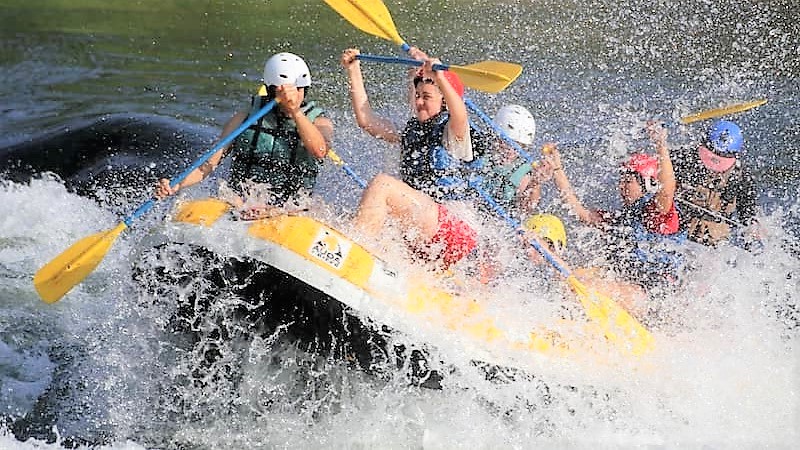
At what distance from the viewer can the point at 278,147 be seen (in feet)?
16.6

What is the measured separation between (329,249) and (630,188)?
1.84m

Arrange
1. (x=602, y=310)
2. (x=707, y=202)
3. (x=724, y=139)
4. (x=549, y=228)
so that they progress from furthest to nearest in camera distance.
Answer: (x=707, y=202) < (x=724, y=139) < (x=549, y=228) < (x=602, y=310)

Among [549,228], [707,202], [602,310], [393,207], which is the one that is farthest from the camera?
[707,202]

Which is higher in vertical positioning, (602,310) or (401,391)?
(602,310)

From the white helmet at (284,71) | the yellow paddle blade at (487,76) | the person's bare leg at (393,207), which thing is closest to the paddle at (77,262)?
the white helmet at (284,71)

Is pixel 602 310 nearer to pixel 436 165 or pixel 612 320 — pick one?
pixel 612 320

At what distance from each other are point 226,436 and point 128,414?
20.6 inches

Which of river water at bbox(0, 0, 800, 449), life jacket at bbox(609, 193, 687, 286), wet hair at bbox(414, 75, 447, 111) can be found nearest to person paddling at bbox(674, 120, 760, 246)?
river water at bbox(0, 0, 800, 449)

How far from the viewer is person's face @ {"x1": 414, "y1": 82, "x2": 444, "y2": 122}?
4973 millimetres

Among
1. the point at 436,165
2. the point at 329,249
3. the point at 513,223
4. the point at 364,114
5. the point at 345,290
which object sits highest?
the point at 364,114

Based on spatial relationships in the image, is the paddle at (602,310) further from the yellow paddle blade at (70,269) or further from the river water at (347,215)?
the yellow paddle blade at (70,269)

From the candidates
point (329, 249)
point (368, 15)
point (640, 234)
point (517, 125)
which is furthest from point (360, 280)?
point (640, 234)

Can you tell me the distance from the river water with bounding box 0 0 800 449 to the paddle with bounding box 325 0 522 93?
0.67 m

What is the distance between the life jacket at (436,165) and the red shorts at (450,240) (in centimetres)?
14
